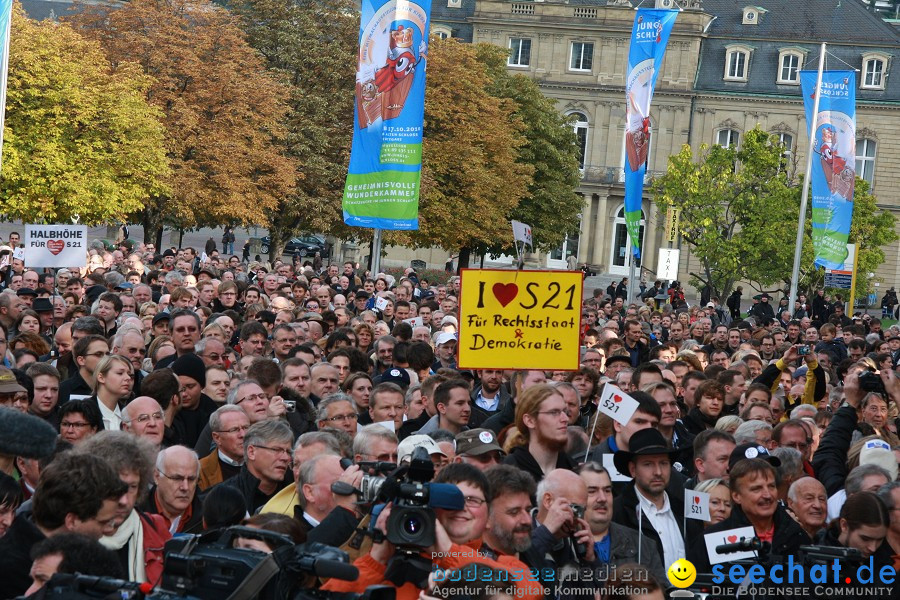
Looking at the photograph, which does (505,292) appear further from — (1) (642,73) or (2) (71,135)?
(2) (71,135)

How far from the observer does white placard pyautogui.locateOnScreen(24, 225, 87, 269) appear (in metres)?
17.8

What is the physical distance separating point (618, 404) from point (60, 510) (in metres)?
4.31

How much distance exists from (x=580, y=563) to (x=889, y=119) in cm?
7105

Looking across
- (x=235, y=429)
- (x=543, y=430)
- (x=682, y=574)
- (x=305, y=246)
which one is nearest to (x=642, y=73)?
(x=543, y=430)

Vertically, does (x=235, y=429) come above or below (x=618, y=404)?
below

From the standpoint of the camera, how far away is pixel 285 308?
1698 centimetres

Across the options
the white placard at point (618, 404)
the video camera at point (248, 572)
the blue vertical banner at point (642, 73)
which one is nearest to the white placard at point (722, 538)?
the white placard at point (618, 404)

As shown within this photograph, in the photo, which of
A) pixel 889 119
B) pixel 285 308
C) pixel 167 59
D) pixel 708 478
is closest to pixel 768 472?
pixel 708 478

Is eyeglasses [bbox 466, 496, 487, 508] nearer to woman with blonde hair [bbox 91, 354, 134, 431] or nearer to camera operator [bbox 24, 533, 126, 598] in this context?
camera operator [bbox 24, 533, 126, 598]

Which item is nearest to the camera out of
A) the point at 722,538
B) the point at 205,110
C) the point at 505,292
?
the point at 722,538

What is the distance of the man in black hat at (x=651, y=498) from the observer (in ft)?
24.7

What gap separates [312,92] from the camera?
152ft

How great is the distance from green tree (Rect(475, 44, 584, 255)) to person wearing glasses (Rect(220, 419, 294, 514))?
158 feet

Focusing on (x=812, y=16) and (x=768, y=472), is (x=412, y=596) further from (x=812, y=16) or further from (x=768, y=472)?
(x=812, y=16)
